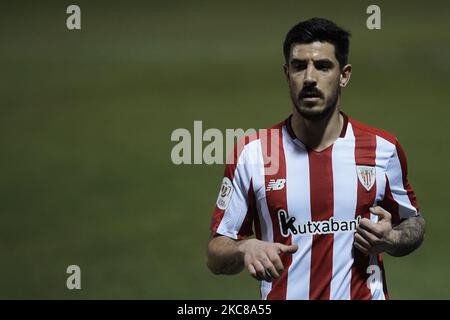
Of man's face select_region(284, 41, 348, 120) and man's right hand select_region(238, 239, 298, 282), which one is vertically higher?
man's face select_region(284, 41, 348, 120)

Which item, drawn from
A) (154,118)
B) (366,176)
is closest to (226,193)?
(366,176)

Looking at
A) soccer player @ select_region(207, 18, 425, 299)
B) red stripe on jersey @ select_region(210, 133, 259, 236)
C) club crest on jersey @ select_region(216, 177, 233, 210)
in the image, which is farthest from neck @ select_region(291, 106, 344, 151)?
club crest on jersey @ select_region(216, 177, 233, 210)

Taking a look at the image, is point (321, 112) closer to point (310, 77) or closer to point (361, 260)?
point (310, 77)

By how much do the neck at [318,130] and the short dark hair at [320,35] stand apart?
0.85 ft

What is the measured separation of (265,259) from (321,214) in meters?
0.63

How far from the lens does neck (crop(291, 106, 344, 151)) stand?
4.44 metres

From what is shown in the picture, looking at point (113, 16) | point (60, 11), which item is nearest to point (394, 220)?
point (113, 16)

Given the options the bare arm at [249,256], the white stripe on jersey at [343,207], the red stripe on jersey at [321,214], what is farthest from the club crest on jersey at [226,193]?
the white stripe on jersey at [343,207]

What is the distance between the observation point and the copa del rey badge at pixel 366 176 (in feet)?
14.4

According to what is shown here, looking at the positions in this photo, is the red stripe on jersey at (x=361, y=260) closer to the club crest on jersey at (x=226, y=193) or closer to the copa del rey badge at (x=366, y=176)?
the copa del rey badge at (x=366, y=176)

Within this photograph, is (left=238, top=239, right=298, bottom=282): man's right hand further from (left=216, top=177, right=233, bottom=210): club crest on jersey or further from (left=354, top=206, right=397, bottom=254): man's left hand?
(left=216, top=177, right=233, bottom=210): club crest on jersey

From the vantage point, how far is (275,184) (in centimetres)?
437

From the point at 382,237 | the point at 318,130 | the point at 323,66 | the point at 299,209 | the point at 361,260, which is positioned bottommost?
the point at 361,260

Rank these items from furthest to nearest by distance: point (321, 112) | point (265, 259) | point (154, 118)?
1. point (154, 118)
2. point (321, 112)
3. point (265, 259)
